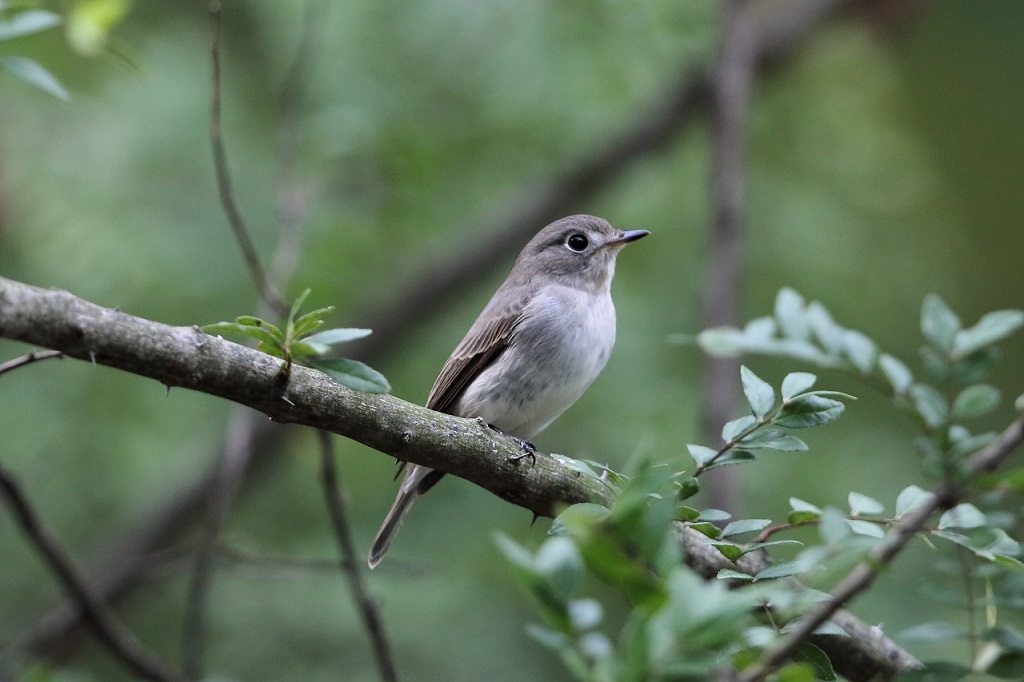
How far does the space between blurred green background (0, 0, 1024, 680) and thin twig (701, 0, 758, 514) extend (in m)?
0.33

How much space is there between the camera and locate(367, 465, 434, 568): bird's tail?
15.3 feet

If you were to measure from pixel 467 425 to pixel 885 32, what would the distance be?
654 cm

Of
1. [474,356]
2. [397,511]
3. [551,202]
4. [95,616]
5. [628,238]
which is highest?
[628,238]

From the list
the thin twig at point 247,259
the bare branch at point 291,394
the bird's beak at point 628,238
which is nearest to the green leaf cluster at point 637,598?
the bare branch at point 291,394

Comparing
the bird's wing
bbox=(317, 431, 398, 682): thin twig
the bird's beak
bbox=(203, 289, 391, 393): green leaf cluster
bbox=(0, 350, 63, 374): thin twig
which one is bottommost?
bbox=(317, 431, 398, 682): thin twig

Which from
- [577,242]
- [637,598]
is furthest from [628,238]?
[637,598]

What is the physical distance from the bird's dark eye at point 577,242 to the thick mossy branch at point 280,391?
8.23ft

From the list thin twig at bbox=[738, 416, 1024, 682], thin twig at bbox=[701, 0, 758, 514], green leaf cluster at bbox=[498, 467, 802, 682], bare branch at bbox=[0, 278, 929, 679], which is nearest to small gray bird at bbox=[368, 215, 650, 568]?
thin twig at bbox=[701, 0, 758, 514]

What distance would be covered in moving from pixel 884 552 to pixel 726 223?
4.66 meters

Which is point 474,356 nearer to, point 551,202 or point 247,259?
point 247,259

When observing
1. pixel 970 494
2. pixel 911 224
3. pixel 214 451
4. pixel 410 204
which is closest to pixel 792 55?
pixel 911 224

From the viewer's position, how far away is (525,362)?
15.1ft

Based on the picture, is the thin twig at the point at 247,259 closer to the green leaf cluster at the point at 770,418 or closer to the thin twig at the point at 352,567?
the thin twig at the point at 352,567

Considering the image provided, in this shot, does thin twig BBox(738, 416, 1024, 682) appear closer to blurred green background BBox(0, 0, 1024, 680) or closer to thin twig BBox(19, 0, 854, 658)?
blurred green background BBox(0, 0, 1024, 680)
